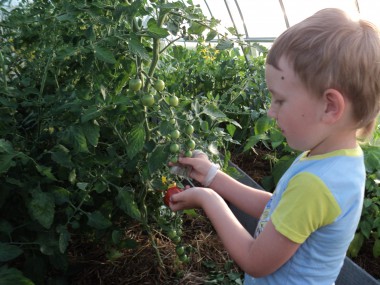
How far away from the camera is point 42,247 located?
132 cm

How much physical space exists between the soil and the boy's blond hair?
3.16 feet

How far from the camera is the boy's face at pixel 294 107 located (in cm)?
91

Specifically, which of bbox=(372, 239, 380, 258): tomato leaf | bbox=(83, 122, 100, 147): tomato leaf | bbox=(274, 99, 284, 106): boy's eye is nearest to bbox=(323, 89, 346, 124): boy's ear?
bbox=(274, 99, 284, 106): boy's eye

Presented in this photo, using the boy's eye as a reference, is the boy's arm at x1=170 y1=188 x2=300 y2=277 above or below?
below

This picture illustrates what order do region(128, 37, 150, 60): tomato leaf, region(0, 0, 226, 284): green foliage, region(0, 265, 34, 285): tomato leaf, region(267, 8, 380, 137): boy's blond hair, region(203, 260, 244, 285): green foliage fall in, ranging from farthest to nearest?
region(203, 260, 244, 285): green foliage < region(0, 0, 226, 284): green foliage < region(128, 37, 150, 60): tomato leaf < region(0, 265, 34, 285): tomato leaf < region(267, 8, 380, 137): boy's blond hair

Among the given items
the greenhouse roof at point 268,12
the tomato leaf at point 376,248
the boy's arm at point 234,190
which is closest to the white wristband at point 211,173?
the boy's arm at point 234,190

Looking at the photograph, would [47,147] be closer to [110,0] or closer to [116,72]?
[116,72]

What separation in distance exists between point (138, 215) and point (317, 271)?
59cm

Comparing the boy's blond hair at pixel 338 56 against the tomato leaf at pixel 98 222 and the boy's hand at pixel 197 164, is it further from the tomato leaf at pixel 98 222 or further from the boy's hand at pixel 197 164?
the tomato leaf at pixel 98 222

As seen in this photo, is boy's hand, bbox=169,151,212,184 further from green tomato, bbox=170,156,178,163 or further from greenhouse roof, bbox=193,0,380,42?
greenhouse roof, bbox=193,0,380,42

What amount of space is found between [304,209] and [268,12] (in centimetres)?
729

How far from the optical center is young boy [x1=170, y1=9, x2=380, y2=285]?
2.88 feet

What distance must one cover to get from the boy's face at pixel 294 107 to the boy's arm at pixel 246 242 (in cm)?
23

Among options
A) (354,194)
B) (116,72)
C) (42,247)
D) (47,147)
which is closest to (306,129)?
(354,194)
